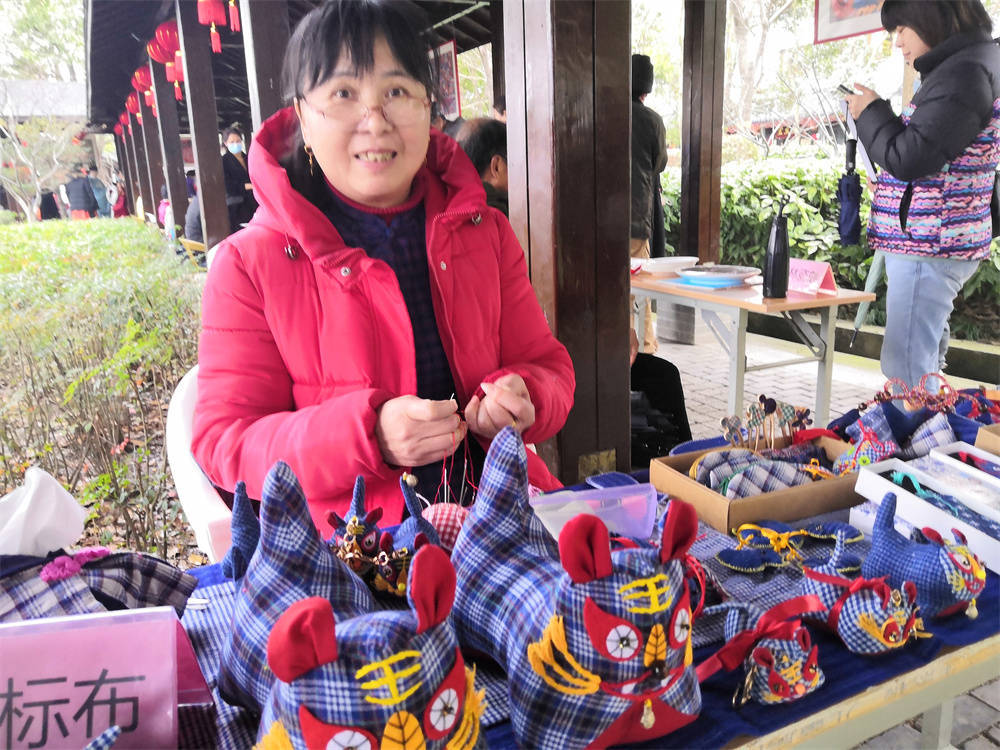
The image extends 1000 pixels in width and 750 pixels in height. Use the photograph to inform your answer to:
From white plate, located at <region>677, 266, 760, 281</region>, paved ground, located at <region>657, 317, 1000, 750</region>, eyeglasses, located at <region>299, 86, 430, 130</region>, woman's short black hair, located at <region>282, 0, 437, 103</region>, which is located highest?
woman's short black hair, located at <region>282, 0, 437, 103</region>

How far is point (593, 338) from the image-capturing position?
5.68 ft

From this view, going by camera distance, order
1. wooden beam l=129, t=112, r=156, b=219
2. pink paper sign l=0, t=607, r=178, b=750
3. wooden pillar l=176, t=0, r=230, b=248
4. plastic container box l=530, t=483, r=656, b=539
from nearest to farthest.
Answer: pink paper sign l=0, t=607, r=178, b=750
plastic container box l=530, t=483, r=656, b=539
wooden beam l=129, t=112, r=156, b=219
wooden pillar l=176, t=0, r=230, b=248

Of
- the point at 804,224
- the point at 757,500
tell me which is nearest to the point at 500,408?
the point at 757,500

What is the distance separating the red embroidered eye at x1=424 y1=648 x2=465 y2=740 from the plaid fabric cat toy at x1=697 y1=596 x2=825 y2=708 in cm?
32

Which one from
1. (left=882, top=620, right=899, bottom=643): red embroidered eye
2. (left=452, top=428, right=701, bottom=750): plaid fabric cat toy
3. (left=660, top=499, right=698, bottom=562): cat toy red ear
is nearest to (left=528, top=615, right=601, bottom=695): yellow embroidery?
(left=452, top=428, right=701, bottom=750): plaid fabric cat toy

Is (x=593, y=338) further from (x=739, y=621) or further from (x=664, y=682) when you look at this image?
(x=664, y=682)

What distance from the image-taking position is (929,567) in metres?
0.85

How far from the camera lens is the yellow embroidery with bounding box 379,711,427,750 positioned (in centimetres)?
48

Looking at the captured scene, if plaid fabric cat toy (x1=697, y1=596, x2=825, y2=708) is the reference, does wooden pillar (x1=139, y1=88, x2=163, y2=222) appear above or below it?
above

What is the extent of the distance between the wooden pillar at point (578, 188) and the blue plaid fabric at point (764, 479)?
0.60 m

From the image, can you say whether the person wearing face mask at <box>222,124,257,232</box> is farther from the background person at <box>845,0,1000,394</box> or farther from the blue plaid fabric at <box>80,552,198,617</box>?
the background person at <box>845,0,1000,394</box>

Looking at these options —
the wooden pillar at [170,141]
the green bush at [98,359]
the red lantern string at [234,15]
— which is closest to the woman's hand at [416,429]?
the green bush at [98,359]

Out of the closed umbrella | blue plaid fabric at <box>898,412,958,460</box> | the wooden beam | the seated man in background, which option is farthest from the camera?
the closed umbrella

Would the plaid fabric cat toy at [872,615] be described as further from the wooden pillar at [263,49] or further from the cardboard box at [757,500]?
the wooden pillar at [263,49]
